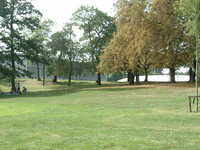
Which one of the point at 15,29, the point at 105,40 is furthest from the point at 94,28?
the point at 15,29

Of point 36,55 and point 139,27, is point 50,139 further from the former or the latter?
point 36,55

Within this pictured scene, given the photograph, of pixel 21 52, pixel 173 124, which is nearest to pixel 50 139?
pixel 173 124

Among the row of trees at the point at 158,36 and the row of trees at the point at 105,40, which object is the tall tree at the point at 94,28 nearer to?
the row of trees at the point at 105,40

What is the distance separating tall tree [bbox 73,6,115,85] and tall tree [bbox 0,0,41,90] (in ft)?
43.7

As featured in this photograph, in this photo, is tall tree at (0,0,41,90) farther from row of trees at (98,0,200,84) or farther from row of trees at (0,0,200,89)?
row of trees at (98,0,200,84)

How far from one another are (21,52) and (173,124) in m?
34.0

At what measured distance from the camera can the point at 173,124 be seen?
32.8 feet

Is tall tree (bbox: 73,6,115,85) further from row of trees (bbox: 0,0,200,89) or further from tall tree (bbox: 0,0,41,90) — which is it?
tall tree (bbox: 0,0,41,90)

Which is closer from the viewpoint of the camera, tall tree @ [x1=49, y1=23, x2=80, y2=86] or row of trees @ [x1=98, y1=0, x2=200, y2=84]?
row of trees @ [x1=98, y1=0, x2=200, y2=84]

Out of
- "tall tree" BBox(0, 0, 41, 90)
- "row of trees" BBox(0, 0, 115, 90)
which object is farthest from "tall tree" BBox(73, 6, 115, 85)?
"tall tree" BBox(0, 0, 41, 90)

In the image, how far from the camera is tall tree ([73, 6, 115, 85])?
5231 cm

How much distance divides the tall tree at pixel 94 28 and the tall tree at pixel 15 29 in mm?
13308

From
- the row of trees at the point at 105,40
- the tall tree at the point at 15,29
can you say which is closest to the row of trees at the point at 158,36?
the row of trees at the point at 105,40

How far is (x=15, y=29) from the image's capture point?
40.6 metres
